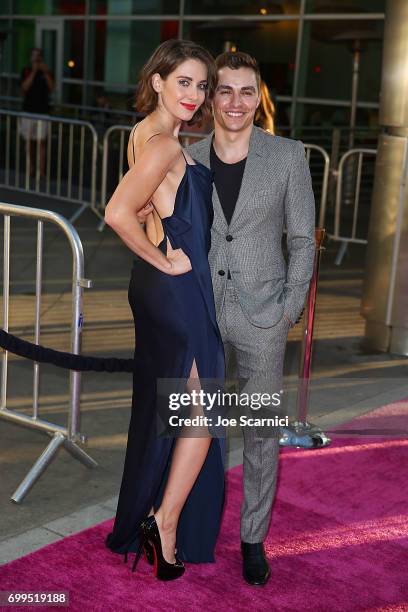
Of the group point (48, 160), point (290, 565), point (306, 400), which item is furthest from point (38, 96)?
point (290, 565)

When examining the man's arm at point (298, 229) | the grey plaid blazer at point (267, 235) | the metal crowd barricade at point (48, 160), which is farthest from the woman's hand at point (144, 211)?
the metal crowd barricade at point (48, 160)

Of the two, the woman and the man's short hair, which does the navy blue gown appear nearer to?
the woman

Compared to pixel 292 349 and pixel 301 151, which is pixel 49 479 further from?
pixel 292 349

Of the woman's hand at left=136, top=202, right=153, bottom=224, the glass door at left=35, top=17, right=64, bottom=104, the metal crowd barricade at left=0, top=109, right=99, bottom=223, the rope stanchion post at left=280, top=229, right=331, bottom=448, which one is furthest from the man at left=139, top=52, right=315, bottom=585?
the glass door at left=35, top=17, right=64, bottom=104

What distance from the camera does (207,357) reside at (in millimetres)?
3590

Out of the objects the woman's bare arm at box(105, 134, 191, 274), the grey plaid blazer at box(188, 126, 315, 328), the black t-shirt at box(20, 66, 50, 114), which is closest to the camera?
the woman's bare arm at box(105, 134, 191, 274)

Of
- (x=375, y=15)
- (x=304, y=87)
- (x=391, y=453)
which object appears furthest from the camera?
(x=304, y=87)

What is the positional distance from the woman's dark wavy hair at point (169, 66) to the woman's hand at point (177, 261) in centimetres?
53

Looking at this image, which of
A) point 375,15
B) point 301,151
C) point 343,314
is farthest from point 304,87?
point 301,151

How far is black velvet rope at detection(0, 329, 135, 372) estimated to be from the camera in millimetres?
4535

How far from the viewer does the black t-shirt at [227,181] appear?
12.1ft

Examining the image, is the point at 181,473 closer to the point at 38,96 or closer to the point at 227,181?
the point at 227,181

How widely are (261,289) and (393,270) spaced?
374 cm

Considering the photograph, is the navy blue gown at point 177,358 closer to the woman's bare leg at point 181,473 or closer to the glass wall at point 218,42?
the woman's bare leg at point 181,473
